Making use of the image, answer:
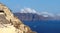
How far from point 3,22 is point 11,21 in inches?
39.1

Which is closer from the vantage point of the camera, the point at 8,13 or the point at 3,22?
the point at 3,22

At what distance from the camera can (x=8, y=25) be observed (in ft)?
32.9

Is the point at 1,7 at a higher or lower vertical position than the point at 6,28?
higher

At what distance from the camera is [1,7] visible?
1104 cm

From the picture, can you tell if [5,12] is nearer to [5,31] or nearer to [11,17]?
[11,17]

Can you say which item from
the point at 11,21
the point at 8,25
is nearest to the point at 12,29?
the point at 8,25

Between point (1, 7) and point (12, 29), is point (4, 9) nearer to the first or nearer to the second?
point (1, 7)

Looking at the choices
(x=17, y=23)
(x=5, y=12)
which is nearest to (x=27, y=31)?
(x=17, y=23)

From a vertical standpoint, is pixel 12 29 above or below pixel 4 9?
below

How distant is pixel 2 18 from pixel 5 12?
3.14ft

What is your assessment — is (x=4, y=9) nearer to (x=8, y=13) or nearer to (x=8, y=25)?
(x=8, y=13)

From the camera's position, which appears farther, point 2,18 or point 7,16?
point 7,16

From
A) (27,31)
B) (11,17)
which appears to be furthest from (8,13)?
(27,31)

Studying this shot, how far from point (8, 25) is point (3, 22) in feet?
0.77
